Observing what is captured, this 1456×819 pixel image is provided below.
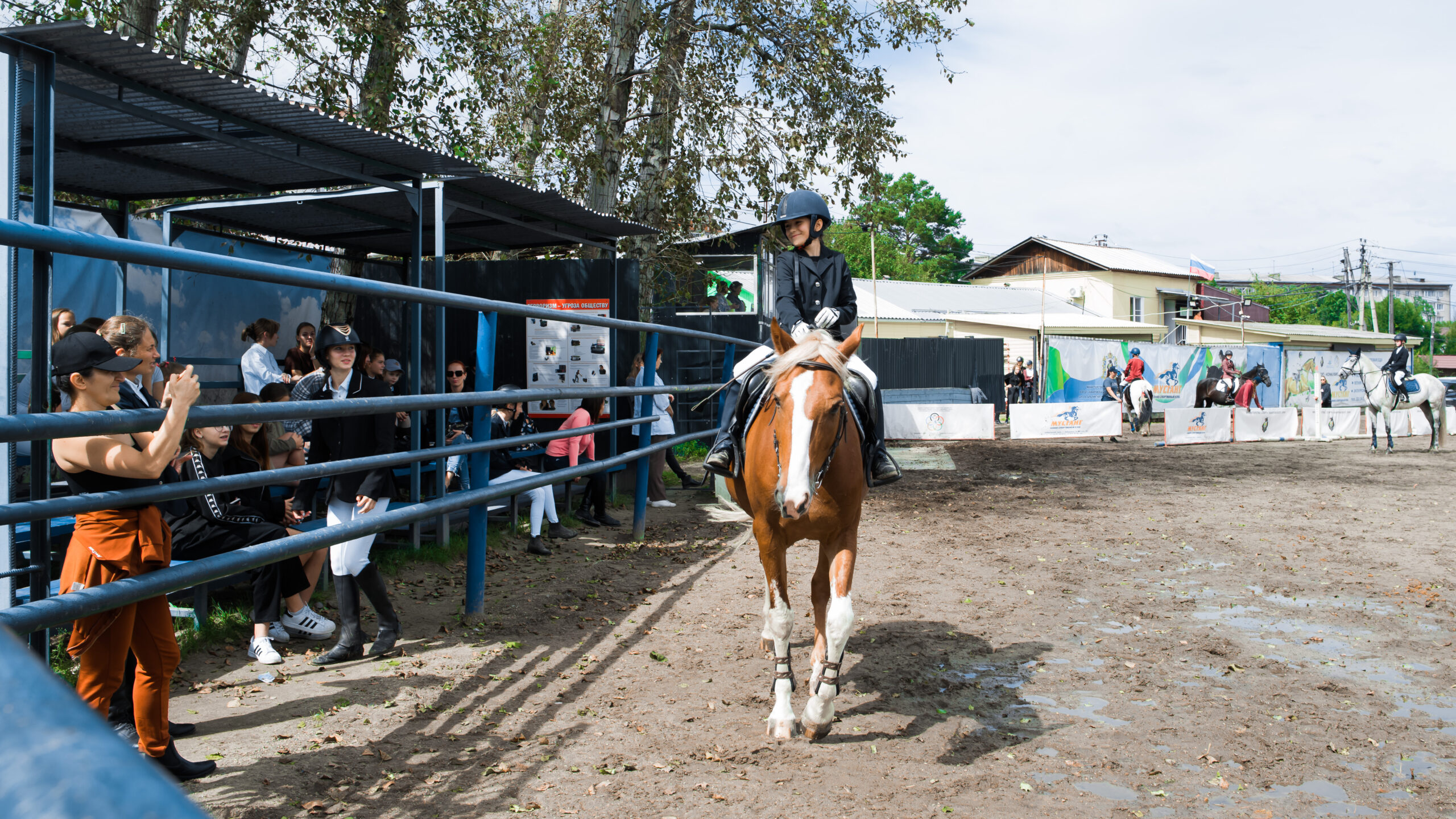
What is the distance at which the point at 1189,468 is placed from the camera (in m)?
16.1

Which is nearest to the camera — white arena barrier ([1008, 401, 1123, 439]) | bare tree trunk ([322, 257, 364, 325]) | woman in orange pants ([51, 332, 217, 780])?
woman in orange pants ([51, 332, 217, 780])

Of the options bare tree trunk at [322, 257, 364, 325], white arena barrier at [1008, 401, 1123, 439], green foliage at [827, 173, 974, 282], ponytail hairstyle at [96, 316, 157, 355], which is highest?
green foliage at [827, 173, 974, 282]

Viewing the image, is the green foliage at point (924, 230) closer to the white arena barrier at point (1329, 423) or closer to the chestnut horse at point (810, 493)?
the white arena barrier at point (1329, 423)

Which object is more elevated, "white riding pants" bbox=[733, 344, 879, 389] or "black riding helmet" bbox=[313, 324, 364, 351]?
"black riding helmet" bbox=[313, 324, 364, 351]

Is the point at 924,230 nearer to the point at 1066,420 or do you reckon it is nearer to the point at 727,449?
the point at 1066,420

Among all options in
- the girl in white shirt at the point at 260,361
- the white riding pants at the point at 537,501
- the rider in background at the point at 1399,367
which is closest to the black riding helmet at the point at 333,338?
the white riding pants at the point at 537,501

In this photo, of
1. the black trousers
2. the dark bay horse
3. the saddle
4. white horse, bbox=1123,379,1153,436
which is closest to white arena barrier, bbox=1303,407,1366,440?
the dark bay horse

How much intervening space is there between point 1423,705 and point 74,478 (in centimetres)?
609

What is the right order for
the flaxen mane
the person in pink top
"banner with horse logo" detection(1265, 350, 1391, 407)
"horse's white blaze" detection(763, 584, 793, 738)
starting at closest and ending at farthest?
"horse's white blaze" detection(763, 584, 793, 738), the flaxen mane, the person in pink top, "banner with horse logo" detection(1265, 350, 1391, 407)

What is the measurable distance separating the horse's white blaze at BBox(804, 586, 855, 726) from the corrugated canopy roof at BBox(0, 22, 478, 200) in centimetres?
489

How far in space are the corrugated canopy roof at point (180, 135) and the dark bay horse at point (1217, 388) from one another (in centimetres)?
2172

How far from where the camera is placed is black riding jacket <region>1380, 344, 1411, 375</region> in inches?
794

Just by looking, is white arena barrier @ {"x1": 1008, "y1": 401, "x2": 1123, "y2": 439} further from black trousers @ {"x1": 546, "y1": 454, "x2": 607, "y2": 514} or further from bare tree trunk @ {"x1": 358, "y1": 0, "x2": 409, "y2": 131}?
bare tree trunk @ {"x1": 358, "y1": 0, "x2": 409, "y2": 131}

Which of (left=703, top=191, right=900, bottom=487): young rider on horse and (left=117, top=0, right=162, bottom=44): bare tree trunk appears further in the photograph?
(left=117, top=0, right=162, bottom=44): bare tree trunk
